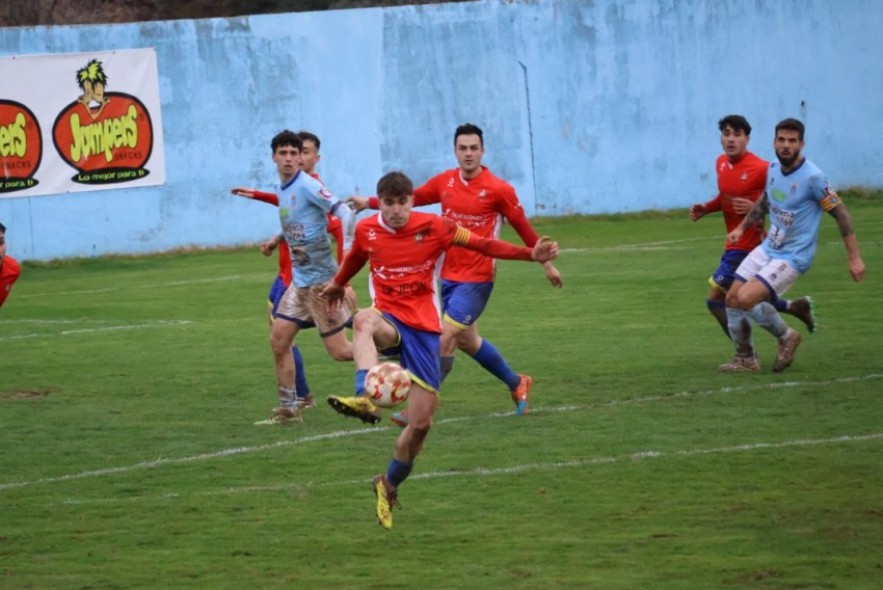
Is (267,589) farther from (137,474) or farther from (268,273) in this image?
(268,273)

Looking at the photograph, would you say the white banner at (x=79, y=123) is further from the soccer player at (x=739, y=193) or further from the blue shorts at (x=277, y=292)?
the soccer player at (x=739, y=193)

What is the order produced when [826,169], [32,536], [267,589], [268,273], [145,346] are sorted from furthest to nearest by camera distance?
[826,169] < [268,273] < [145,346] < [32,536] < [267,589]

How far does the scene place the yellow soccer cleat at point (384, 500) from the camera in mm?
8453

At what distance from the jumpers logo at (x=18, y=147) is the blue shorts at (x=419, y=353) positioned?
17164 millimetres

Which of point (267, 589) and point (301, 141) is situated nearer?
point (267, 589)

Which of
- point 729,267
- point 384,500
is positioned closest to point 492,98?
point 729,267

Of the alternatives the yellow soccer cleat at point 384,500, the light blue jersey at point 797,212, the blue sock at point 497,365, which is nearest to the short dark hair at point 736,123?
the light blue jersey at point 797,212

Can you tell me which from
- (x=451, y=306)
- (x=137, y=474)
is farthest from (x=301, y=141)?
(x=137, y=474)

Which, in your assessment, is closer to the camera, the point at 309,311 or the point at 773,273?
the point at 309,311

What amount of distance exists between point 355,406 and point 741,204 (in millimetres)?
6079

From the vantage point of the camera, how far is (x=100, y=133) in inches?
1010

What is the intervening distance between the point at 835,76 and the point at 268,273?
41.1 feet

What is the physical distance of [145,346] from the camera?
658 inches

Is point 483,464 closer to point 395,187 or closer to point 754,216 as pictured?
point 395,187
